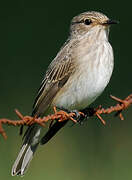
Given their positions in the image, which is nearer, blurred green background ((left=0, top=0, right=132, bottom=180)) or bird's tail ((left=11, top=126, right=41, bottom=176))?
bird's tail ((left=11, top=126, right=41, bottom=176))

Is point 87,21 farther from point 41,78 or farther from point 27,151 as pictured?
point 41,78

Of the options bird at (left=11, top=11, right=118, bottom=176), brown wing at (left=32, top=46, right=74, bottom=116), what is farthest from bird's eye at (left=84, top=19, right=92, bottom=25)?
brown wing at (left=32, top=46, right=74, bottom=116)

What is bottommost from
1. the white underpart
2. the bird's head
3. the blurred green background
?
the blurred green background

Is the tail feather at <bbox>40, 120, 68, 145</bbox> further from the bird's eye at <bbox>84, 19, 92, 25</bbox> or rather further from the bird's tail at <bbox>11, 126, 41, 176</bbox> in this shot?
the bird's eye at <bbox>84, 19, 92, 25</bbox>

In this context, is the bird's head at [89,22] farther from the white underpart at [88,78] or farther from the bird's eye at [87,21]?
the white underpart at [88,78]

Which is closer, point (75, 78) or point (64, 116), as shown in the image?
point (64, 116)

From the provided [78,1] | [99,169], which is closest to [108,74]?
[99,169]

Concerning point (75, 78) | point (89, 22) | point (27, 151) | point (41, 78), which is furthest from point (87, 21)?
point (41, 78)
